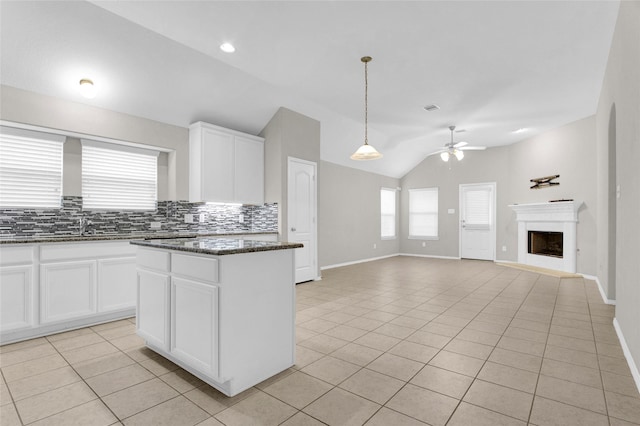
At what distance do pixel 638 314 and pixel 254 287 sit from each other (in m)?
2.73

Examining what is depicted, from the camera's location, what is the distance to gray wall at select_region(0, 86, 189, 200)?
11.5ft

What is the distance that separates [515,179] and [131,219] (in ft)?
27.6

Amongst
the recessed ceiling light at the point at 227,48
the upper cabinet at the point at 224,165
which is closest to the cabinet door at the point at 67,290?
the upper cabinet at the point at 224,165

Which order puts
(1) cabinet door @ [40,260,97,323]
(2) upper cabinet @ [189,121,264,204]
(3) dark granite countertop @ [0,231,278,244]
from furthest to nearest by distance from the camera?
(2) upper cabinet @ [189,121,264,204], (1) cabinet door @ [40,260,97,323], (3) dark granite countertop @ [0,231,278,244]

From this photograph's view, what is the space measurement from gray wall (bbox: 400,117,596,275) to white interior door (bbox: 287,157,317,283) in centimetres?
491

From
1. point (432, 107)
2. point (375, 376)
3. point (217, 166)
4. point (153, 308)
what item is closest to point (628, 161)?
point (375, 376)

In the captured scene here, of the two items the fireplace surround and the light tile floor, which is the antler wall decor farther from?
the light tile floor

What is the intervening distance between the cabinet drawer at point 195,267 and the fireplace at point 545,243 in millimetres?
7644

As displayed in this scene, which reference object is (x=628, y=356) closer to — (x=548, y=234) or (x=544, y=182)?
(x=548, y=234)

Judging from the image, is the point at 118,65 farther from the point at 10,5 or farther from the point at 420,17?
the point at 420,17

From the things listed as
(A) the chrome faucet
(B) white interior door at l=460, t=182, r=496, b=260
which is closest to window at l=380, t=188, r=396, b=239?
(B) white interior door at l=460, t=182, r=496, b=260

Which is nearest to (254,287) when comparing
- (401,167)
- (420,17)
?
(420,17)

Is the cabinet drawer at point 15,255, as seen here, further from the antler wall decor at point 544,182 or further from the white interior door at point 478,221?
the white interior door at point 478,221

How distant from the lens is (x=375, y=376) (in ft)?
7.86
